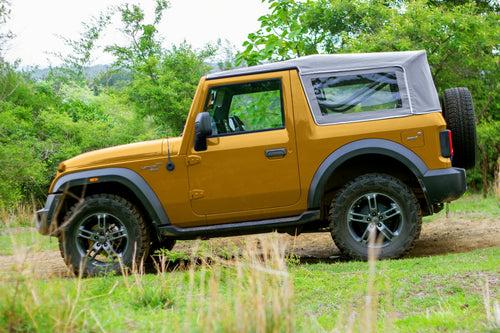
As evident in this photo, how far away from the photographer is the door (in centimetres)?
778

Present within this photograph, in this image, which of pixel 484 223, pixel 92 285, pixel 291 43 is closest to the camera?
pixel 92 285

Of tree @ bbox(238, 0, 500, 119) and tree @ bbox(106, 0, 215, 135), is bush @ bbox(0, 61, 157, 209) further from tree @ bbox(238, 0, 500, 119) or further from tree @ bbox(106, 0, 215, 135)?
tree @ bbox(238, 0, 500, 119)

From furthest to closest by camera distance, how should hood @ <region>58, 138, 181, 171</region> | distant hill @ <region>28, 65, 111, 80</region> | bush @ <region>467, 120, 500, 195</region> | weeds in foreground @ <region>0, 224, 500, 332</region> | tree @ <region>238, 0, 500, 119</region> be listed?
distant hill @ <region>28, 65, 111, 80</region>
bush @ <region>467, 120, 500, 195</region>
tree @ <region>238, 0, 500, 119</region>
hood @ <region>58, 138, 181, 171</region>
weeds in foreground @ <region>0, 224, 500, 332</region>

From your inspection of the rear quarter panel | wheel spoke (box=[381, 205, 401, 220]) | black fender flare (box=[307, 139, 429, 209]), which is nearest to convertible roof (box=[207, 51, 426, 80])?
the rear quarter panel

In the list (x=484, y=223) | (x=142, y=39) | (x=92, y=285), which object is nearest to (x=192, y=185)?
(x=92, y=285)

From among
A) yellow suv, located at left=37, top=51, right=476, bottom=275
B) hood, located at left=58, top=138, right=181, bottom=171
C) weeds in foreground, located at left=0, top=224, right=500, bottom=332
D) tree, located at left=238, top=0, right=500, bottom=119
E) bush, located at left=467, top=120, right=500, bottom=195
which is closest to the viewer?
weeds in foreground, located at left=0, top=224, right=500, bottom=332

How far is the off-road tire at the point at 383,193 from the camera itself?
25.4ft

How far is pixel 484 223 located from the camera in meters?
10.2

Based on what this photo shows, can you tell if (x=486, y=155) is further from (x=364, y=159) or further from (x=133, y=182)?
(x=133, y=182)

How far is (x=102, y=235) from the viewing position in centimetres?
798

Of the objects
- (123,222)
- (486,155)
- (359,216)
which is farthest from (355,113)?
(486,155)

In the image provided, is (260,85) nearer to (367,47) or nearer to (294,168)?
(294,168)

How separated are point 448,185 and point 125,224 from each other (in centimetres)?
324

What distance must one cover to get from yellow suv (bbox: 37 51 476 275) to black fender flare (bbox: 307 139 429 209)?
0.01m
